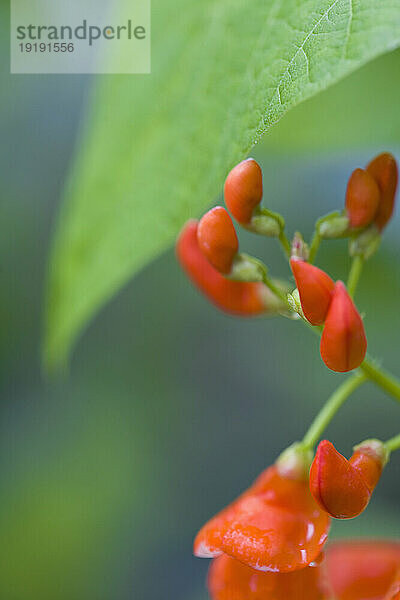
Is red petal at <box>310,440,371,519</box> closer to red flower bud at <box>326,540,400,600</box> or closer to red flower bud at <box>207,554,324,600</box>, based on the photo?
red flower bud at <box>207,554,324,600</box>

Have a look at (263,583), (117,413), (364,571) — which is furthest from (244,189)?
(117,413)

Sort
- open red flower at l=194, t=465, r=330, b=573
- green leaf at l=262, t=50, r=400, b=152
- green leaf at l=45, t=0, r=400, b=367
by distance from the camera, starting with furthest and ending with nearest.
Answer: green leaf at l=262, t=50, r=400, b=152 → open red flower at l=194, t=465, r=330, b=573 → green leaf at l=45, t=0, r=400, b=367

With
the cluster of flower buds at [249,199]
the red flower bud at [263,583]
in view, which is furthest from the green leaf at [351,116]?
the red flower bud at [263,583]

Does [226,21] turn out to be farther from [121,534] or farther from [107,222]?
[121,534]

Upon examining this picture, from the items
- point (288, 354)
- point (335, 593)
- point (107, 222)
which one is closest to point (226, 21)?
point (107, 222)

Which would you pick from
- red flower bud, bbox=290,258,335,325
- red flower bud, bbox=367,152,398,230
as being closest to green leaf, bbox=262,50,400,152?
red flower bud, bbox=367,152,398,230

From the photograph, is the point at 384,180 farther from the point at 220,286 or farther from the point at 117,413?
the point at 117,413
